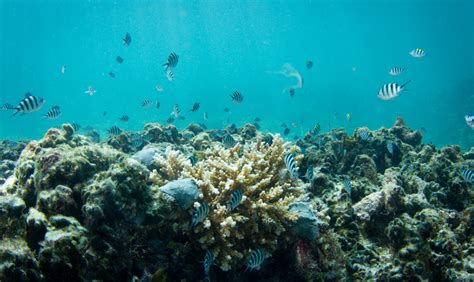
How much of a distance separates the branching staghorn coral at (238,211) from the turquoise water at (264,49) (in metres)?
16.4

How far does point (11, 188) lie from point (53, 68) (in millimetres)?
181148

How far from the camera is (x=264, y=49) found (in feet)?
591

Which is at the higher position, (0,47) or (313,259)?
(0,47)

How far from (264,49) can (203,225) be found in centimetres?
18547

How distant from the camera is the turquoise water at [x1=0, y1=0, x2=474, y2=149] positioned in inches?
2013

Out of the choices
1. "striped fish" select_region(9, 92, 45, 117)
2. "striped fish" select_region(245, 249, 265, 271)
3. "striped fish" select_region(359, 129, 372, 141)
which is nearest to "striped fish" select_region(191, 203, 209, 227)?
"striped fish" select_region(245, 249, 265, 271)

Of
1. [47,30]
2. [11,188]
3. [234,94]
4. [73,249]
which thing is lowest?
[73,249]

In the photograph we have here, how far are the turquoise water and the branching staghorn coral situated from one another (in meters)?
16.4

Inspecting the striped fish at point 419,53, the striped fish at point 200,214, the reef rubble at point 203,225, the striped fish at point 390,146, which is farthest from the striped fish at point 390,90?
the striped fish at point 200,214

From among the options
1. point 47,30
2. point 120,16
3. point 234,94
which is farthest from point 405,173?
point 47,30

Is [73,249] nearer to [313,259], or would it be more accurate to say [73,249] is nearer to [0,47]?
[313,259]

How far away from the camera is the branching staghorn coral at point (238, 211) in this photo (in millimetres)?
3912

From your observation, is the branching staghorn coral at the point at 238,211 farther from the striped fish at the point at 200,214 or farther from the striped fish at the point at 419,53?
the striped fish at the point at 419,53

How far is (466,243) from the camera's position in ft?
15.8
